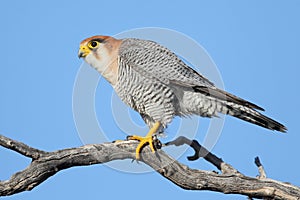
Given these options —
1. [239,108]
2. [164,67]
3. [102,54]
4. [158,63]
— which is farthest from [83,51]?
[239,108]

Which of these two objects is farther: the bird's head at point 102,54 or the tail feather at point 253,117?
the bird's head at point 102,54

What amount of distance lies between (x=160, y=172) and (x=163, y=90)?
1651 millimetres

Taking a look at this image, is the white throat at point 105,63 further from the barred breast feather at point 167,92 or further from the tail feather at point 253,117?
the tail feather at point 253,117

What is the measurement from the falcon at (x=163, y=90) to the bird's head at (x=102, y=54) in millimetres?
17

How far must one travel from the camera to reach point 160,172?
21.6ft

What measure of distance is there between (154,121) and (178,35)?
4.98 ft

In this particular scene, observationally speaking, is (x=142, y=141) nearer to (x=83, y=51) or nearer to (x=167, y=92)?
(x=167, y=92)

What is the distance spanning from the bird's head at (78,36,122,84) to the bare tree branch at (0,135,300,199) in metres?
1.85

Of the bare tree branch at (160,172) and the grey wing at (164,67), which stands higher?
the grey wing at (164,67)

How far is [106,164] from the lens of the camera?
21.8 ft

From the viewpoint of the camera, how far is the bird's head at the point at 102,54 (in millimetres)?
8164

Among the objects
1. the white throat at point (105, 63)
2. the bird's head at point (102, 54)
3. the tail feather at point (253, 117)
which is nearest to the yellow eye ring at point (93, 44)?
the bird's head at point (102, 54)

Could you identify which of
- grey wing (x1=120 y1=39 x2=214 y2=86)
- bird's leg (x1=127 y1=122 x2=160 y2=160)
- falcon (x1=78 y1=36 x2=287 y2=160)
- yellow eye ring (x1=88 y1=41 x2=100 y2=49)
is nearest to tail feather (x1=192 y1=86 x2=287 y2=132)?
falcon (x1=78 y1=36 x2=287 y2=160)

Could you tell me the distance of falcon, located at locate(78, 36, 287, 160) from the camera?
25.1 ft
